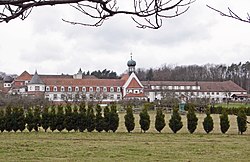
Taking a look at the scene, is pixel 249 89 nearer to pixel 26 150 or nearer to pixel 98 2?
pixel 26 150

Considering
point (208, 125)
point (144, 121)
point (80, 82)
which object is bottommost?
point (208, 125)

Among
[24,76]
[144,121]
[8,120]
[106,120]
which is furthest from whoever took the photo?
[24,76]

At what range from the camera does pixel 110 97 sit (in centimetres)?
6838

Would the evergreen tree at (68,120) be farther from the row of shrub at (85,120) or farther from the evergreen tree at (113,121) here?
the evergreen tree at (113,121)

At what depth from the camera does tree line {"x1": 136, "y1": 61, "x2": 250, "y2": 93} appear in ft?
303

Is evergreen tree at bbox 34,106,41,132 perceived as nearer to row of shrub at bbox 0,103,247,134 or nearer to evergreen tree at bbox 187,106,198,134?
row of shrub at bbox 0,103,247,134

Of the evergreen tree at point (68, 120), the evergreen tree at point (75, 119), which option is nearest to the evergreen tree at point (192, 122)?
the evergreen tree at point (75, 119)

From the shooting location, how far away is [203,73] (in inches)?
3831

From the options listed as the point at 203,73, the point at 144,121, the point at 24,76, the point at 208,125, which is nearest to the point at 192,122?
the point at 208,125

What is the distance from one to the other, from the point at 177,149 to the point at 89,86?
5811 centimetres

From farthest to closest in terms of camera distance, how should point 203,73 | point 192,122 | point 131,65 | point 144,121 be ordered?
1. point 203,73
2. point 131,65
3. point 144,121
4. point 192,122

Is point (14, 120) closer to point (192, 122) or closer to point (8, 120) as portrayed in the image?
point (8, 120)

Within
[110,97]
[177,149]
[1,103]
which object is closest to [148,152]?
[177,149]

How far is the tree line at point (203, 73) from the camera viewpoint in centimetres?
9250
